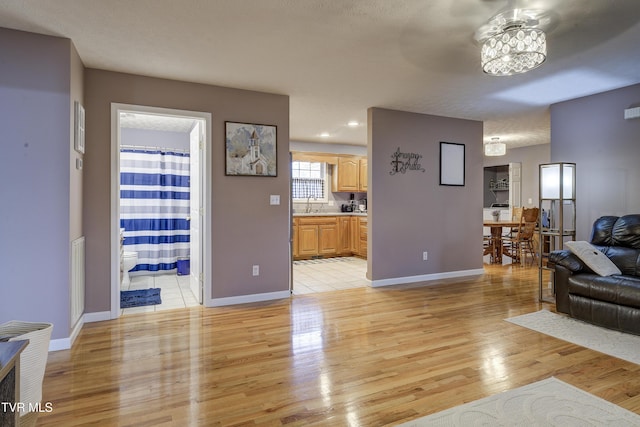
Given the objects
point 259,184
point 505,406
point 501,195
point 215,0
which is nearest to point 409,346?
point 505,406

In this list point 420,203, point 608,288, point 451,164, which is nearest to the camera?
point 608,288

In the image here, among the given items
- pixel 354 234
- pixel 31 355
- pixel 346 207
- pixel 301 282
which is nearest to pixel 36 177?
pixel 31 355

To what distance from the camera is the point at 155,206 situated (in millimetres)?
5543

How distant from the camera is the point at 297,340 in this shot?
2.95 m

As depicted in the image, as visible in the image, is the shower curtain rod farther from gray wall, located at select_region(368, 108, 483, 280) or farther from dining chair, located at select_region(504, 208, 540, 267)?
dining chair, located at select_region(504, 208, 540, 267)

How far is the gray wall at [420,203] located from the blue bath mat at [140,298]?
2718mm

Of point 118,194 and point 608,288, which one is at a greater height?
point 118,194

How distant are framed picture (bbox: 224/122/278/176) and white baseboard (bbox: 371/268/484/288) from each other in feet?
6.82

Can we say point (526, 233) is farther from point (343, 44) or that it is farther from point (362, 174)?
point (343, 44)

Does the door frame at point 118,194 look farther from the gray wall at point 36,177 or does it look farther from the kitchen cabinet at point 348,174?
the kitchen cabinet at point 348,174

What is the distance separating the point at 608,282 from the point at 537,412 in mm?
1854

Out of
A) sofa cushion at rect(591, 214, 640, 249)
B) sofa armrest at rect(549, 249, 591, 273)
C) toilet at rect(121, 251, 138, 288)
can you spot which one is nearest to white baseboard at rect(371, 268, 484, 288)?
sofa armrest at rect(549, 249, 591, 273)

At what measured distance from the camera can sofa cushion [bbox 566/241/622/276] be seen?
10.7 ft

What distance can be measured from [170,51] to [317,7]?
1402 millimetres
